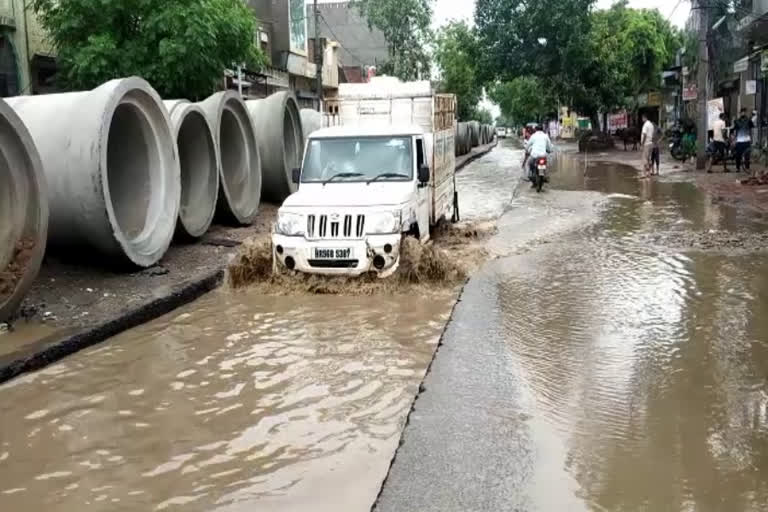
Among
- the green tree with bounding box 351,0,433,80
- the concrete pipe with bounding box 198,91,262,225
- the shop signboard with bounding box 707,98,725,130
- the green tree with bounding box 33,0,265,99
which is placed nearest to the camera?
the concrete pipe with bounding box 198,91,262,225

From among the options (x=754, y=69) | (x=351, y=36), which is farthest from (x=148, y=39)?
(x=351, y=36)

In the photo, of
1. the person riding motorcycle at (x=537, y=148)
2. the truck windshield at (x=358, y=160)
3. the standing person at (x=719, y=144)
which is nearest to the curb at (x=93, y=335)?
the truck windshield at (x=358, y=160)

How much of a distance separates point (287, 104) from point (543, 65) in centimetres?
2229

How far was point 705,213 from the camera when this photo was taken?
1402 centimetres

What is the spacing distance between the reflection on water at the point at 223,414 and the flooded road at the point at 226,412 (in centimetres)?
1

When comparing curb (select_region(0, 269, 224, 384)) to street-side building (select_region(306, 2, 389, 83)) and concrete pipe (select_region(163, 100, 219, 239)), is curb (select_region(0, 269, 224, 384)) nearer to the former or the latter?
concrete pipe (select_region(163, 100, 219, 239))

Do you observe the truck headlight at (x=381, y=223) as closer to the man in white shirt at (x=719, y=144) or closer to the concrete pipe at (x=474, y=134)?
the man in white shirt at (x=719, y=144)

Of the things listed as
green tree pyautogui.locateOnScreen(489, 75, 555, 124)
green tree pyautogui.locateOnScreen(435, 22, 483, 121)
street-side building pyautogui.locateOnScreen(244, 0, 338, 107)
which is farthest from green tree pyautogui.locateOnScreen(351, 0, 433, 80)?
green tree pyautogui.locateOnScreen(489, 75, 555, 124)

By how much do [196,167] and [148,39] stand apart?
4.81m

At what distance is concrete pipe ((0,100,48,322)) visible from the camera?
7.16 meters

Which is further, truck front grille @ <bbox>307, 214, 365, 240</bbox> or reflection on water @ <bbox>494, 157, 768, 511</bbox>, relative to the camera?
truck front grille @ <bbox>307, 214, 365, 240</bbox>

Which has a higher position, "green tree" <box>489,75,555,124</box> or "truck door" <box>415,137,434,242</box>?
"green tree" <box>489,75,555,124</box>

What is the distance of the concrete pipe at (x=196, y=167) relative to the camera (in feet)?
38.6

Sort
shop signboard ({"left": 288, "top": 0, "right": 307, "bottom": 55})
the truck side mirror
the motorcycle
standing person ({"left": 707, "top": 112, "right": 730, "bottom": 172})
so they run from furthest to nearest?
shop signboard ({"left": 288, "top": 0, "right": 307, "bottom": 55}) → standing person ({"left": 707, "top": 112, "right": 730, "bottom": 172}) → the motorcycle → the truck side mirror
